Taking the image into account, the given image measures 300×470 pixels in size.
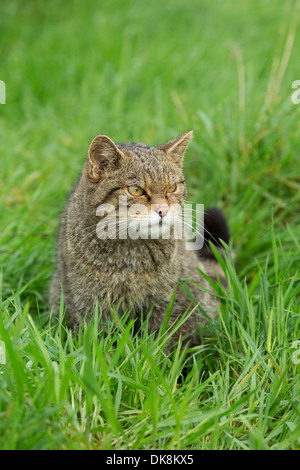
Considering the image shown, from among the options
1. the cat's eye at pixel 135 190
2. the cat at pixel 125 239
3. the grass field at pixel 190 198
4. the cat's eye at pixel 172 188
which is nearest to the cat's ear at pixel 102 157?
the cat at pixel 125 239

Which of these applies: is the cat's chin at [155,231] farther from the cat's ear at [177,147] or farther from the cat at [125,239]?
the cat's ear at [177,147]

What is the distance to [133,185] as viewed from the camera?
2658mm

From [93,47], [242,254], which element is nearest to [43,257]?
[242,254]

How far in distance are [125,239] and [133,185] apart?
0.28 m

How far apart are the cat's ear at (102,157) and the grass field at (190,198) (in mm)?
801

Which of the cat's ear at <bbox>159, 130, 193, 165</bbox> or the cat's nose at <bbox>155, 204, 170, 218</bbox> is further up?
the cat's ear at <bbox>159, 130, 193, 165</bbox>

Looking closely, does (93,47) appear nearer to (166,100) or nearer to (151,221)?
(166,100)

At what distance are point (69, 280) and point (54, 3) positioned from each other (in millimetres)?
6246

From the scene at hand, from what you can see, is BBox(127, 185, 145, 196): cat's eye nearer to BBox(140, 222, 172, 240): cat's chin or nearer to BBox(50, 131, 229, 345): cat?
BBox(50, 131, 229, 345): cat

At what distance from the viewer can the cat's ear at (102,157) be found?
2656 millimetres

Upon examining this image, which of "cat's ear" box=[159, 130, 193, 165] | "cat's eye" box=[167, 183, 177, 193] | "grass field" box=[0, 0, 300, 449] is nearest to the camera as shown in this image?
"grass field" box=[0, 0, 300, 449]

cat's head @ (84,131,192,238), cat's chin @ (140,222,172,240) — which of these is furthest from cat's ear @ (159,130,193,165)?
cat's chin @ (140,222,172,240)

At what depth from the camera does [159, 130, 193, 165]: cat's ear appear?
9.60 feet

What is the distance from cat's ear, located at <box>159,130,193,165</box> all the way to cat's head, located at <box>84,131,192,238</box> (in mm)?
116
